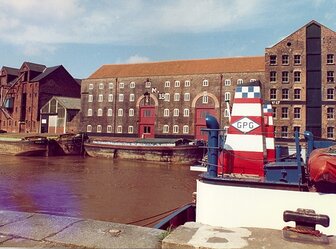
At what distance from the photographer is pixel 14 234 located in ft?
11.4

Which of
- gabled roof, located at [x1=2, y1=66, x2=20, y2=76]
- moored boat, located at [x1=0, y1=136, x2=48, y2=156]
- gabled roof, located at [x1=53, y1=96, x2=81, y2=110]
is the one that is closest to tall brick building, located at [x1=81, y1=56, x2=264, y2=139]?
gabled roof, located at [x1=53, y1=96, x2=81, y2=110]

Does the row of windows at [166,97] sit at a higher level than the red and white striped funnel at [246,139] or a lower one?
higher

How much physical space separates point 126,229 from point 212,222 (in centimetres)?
296

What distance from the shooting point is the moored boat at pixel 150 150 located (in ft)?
120

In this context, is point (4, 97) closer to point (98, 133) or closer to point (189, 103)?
point (98, 133)

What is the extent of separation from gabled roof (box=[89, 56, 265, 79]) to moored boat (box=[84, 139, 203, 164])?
1607 cm

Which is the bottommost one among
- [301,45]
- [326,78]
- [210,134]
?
[210,134]

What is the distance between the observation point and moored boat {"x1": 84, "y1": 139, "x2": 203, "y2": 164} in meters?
36.4

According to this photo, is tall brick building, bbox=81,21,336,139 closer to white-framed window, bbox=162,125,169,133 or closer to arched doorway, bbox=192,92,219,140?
arched doorway, bbox=192,92,219,140

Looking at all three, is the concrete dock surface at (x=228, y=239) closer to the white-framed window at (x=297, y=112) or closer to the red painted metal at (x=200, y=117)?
the white-framed window at (x=297, y=112)

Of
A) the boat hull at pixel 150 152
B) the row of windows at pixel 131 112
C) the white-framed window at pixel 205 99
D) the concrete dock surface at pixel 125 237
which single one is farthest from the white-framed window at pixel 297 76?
the concrete dock surface at pixel 125 237

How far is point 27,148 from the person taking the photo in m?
41.4

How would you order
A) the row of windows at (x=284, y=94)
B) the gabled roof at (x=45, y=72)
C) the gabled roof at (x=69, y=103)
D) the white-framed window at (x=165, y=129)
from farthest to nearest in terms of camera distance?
1. the gabled roof at (x=45, y=72)
2. the gabled roof at (x=69, y=103)
3. the white-framed window at (x=165, y=129)
4. the row of windows at (x=284, y=94)

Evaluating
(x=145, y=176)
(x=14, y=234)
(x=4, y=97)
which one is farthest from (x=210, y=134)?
(x=4, y=97)
